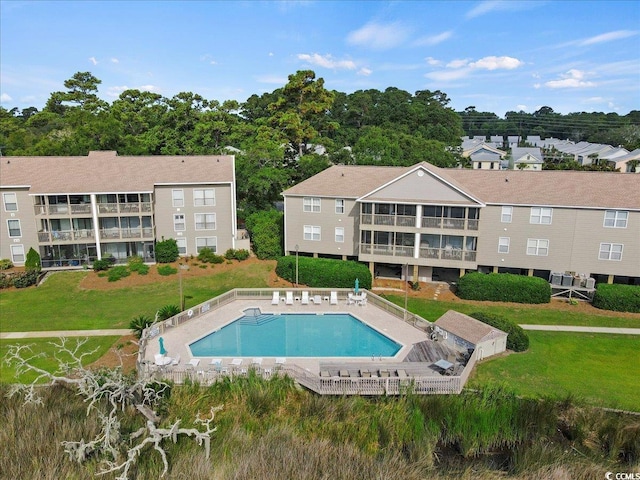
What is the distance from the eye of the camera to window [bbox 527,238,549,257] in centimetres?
3095

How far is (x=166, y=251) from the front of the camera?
36.3m

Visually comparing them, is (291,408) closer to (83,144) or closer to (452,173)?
(452,173)

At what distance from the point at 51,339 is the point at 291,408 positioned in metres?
17.9

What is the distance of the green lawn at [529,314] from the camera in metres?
27.1

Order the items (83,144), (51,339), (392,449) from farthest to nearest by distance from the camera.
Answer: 1. (83,144)
2. (51,339)
3. (392,449)

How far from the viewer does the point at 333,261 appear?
1298 inches

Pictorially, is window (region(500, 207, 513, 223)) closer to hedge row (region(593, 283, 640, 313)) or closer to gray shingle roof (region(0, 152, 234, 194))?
hedge row (region(593, 283, 640, 313))

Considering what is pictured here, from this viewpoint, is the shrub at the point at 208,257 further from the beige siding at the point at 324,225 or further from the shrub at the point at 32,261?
the shrub at the point at 32,261

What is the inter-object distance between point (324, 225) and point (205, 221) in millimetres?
10829

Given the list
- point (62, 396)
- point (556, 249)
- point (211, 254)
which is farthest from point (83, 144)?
point (556, 249)

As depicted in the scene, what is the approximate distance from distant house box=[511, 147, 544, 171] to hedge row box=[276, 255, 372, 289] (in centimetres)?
6324

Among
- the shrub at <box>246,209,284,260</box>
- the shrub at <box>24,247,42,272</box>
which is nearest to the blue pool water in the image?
the shrub at <box>246,209,284,260</box>

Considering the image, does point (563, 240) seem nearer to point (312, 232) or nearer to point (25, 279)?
point (312, 232)

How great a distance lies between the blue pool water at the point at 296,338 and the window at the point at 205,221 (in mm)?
12980
